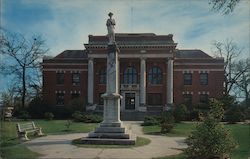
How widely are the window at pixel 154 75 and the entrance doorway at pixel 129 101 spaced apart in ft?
10.9

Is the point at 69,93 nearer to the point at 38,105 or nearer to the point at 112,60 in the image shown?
the point at 38,105

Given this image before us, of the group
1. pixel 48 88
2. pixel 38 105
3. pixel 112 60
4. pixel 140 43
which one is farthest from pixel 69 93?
pixel 112 60

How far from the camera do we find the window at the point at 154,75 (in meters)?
55.9

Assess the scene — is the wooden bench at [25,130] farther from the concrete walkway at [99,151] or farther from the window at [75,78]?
the window at [75,78]

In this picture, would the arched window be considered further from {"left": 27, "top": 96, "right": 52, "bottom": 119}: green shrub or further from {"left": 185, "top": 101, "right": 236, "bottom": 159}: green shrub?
{"left": 185, "top": 101, "right": 236, "bottom": 159}: green shrub

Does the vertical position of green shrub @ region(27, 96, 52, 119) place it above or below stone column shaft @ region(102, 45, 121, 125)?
below

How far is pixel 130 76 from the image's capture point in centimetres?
5628

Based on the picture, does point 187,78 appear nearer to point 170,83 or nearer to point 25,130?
point 170,83

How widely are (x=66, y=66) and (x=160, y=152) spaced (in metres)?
42.7

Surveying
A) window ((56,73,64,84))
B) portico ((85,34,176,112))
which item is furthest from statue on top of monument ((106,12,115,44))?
window ((56,73,64,84))

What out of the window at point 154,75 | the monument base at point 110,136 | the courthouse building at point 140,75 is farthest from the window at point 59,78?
the monument base at point 110,136

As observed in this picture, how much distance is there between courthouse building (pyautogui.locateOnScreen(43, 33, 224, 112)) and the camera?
5412 cm

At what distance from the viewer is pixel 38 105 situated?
49844 millimetres

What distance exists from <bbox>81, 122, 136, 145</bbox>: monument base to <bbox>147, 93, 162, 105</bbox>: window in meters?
36.3
